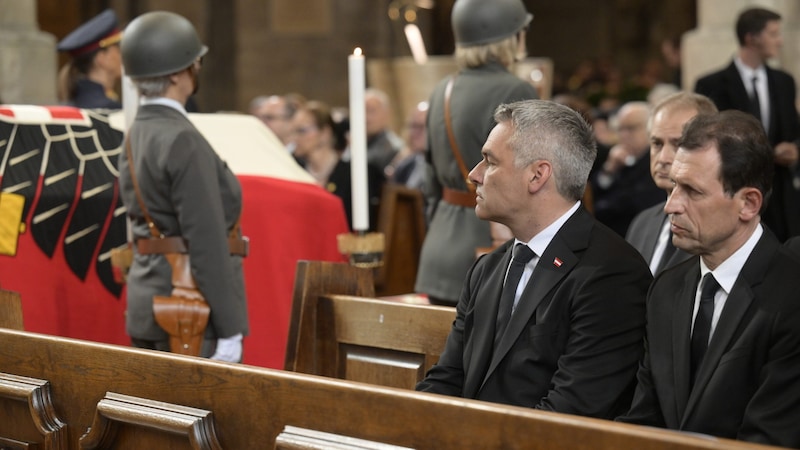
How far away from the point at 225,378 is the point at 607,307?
2.76ft

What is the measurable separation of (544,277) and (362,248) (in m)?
1.08

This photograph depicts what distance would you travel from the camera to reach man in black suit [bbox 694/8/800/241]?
20.1 ft

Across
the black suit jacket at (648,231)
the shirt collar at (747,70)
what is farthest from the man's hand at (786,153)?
the black suit jacket at (648,231)

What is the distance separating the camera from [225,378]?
8.08ft

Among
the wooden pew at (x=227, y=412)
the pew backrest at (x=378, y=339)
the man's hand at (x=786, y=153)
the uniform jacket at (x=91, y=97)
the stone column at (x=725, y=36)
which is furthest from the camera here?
the stone column at (x=725, y=36)

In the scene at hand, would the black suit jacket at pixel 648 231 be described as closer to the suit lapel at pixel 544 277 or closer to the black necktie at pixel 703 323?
the suit lapel at pixel 544 277

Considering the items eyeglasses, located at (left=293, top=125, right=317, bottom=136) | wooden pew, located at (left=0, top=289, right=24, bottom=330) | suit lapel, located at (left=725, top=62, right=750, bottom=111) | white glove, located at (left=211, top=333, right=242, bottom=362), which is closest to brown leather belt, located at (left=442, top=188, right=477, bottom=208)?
white glove, located at (left=211, top=333, right=242, bottom=362)

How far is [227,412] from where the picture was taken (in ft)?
8.07

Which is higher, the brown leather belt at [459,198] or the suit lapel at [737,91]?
the suit lapel at [737,91]

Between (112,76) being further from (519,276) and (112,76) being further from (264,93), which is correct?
(264,93)

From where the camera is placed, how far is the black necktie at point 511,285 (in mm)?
2703

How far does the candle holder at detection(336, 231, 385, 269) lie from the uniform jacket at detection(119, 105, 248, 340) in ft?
1.42

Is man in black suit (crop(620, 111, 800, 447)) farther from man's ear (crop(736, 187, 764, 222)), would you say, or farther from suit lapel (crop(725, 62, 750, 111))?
suit lapel (crop(725, 62, 750, 111))

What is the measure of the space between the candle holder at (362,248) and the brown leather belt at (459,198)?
2.47 feet
